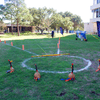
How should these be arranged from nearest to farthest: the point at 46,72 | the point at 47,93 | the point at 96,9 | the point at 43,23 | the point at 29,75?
the point at 47,93
the point at 29,75
the point at 46,72
the point at 96,9
the point at 43,23

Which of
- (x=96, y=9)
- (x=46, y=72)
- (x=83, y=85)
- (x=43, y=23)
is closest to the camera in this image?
(x=83, y=85)

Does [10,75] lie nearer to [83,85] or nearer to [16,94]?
[16,94]

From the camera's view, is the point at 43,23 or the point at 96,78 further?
the point at 43,23

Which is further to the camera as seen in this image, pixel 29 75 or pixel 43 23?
pixel 43 23

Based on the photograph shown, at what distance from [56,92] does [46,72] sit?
1.73m

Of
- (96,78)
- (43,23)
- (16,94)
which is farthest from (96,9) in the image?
(16,94)

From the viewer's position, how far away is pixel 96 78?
456 centimetres

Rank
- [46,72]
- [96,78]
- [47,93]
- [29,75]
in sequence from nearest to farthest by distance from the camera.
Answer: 1. [47,93]
2. [96,78]
3. [29,75]
4. [46,72]

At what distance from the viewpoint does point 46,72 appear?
5266mm

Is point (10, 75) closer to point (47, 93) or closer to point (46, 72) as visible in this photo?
point (46, 72)

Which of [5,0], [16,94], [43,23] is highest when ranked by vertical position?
[5,0]

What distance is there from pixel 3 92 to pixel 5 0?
123 feet

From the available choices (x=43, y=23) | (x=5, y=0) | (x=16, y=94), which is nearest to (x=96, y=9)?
(x=43, y=23)

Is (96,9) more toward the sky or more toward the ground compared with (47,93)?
more toward the sky
